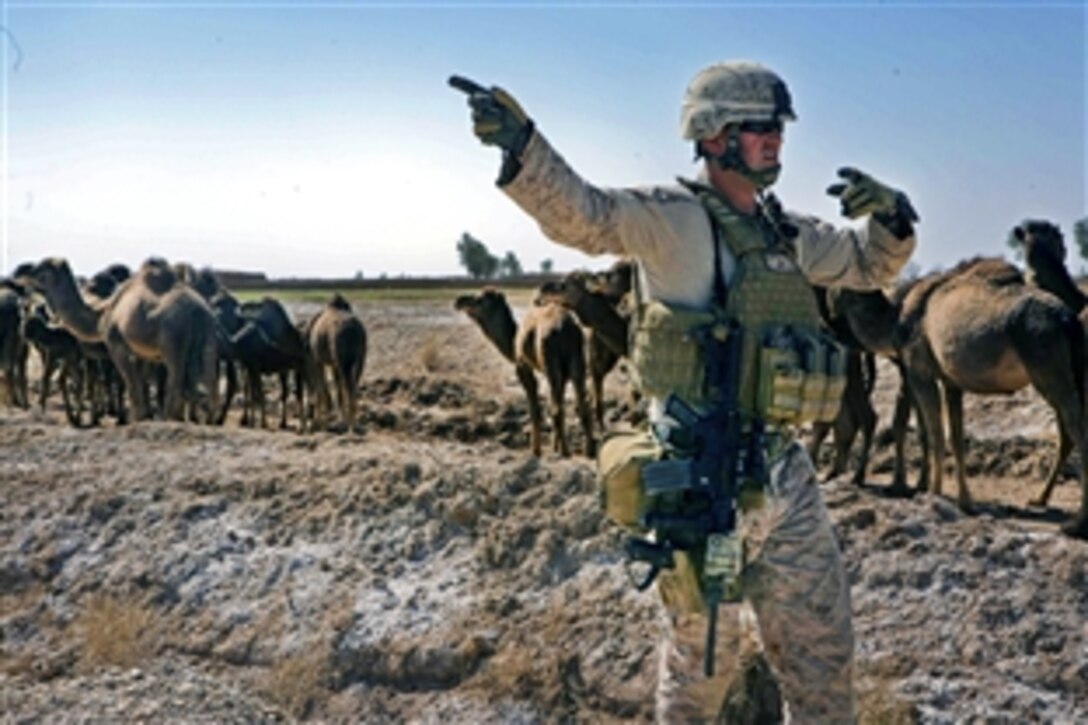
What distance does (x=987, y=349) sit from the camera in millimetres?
10367

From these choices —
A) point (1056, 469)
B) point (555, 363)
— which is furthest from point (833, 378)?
point (555, 363)

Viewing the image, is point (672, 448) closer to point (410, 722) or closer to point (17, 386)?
point (410, 722)

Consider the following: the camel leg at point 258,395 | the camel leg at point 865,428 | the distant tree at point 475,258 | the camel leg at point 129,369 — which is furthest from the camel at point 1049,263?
the distant tree at point 475,258

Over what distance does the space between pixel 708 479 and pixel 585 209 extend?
1140 mm

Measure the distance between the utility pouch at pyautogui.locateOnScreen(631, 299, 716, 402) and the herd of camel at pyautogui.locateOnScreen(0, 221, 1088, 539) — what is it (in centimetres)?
345

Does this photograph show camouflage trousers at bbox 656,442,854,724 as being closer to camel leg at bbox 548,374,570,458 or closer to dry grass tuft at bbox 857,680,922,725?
dry grass tuft at bbox 857,680,922,725

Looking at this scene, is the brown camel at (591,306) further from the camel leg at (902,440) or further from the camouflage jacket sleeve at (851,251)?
the camouflage jacket sleeve at (851,251)

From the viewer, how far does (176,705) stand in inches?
332

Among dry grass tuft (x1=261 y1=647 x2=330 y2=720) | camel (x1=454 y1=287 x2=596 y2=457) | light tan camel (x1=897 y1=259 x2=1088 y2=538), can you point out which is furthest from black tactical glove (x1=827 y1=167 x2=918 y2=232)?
camel (x1=454 y1=287 x2=596 y2=457)

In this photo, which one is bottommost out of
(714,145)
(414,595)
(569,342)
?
(414,595)

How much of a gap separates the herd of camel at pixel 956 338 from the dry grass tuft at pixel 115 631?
4.20m

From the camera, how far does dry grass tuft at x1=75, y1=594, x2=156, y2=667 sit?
30.9ft

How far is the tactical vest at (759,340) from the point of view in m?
5.20

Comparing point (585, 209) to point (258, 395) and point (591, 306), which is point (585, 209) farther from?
point (258, 395)
